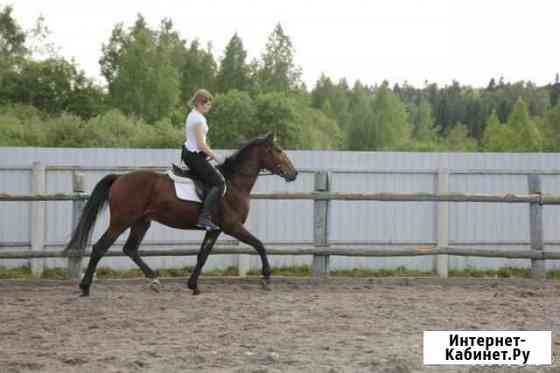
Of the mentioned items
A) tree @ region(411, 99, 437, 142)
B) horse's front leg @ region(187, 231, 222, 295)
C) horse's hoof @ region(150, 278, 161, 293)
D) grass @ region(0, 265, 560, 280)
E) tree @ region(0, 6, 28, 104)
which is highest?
tree @ region(0, 6, 28, 104)

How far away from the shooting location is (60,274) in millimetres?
11078

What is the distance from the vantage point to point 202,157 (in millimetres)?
8672

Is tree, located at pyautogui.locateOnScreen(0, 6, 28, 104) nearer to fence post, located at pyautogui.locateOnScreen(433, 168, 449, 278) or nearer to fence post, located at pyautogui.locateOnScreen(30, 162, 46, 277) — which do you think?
fence post, located at pyautogui.locateOnScreen(30, 162, 46, 277)

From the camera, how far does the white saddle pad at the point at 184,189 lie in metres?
8.71

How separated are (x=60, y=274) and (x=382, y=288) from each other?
4.80m

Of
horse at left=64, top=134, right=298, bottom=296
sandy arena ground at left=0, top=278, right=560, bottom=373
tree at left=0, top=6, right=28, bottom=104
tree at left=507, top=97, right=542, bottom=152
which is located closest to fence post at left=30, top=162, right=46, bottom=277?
sandy arena ground at left=0, top=278, right=560, bottom=373

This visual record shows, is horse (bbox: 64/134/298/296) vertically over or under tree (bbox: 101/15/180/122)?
under

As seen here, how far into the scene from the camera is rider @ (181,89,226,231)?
8555mm

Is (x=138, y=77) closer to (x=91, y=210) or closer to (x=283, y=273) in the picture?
(x=283, y=273)

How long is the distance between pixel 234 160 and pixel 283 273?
121 inches

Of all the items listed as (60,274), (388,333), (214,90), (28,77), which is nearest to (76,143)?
(60,274)

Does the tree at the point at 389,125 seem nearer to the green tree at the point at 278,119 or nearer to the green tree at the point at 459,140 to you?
the green tree at the point at 459,140

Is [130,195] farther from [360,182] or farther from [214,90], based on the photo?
[214,90]

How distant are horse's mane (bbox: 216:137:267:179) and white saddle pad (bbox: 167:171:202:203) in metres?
→ 0.54
